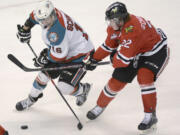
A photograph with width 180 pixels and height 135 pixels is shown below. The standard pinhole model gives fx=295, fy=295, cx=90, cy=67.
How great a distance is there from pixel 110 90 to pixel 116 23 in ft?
1.80

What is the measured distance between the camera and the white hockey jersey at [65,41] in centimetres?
218

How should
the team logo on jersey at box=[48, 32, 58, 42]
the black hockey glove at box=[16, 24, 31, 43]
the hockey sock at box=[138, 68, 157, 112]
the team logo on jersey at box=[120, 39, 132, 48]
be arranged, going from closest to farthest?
1. the team logo on jersey at box=[120, 39, 132, 48]
2. the hockey sock at box=[138, 68, 157, 112]
3. the team logo on jersey at box=[48, 32, 58, 42]
4. the black hockey glove at box=[16, 24, 31, 43]

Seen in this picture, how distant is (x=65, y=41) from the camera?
222cm

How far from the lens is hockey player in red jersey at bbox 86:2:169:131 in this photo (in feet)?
6.47

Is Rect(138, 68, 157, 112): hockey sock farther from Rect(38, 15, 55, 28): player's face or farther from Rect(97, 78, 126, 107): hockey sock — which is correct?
Rect(38, 15, 55, 28): player's face

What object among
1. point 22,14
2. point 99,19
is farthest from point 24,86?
point 22,14

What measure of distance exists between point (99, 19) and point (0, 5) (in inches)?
80.5

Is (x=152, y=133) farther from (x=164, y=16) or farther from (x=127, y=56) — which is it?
(x=164, y=16)

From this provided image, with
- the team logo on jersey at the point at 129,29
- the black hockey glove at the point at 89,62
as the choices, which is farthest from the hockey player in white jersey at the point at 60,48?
the team logo on jersey at the point at 129,29

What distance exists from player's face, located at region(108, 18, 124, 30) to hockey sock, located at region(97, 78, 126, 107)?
420 millimetres

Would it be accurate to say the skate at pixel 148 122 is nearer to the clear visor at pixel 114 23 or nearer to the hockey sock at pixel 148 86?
the hockey sock at pixel 148 86

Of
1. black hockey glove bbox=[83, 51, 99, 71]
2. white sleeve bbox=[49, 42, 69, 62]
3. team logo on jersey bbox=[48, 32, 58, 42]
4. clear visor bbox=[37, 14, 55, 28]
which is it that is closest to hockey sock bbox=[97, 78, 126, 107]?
black hockey glove bbox=[83, 51, 99, 71]

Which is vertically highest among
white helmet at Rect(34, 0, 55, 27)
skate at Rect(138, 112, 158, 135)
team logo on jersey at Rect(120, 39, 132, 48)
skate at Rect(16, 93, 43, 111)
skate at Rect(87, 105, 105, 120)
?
white helmet at Rect(34, 0, 55, 27)

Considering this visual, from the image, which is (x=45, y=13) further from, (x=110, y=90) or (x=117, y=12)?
(x=110, y=90)
